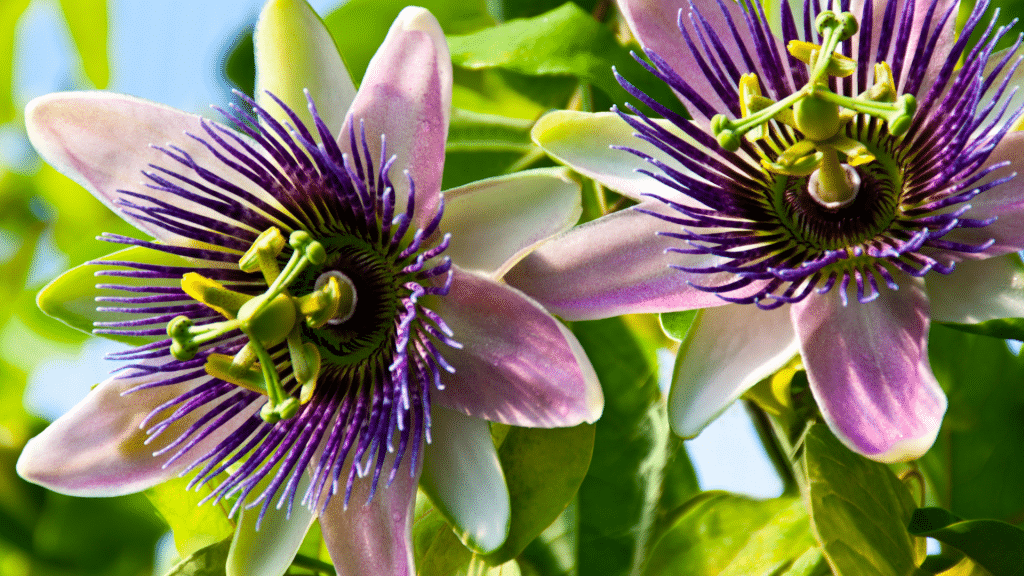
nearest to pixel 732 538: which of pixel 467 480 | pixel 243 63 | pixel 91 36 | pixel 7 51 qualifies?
pixel 467 480

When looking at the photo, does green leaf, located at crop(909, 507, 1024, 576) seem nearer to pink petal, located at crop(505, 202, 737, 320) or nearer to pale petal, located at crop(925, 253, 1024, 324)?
pale petal, located at crop(925, 253, 1024, 324)

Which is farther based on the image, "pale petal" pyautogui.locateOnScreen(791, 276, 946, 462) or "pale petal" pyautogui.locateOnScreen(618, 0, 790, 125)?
"pale petal" pyautogui.locateOnScreen(618, 0, 790, 125)

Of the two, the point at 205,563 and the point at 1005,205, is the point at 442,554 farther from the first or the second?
the point at 1005,205

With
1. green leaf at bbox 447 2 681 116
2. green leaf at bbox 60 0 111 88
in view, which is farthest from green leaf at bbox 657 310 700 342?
green leaf at bbox 60 0 111 88

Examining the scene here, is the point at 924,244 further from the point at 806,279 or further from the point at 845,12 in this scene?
the point at 845,12

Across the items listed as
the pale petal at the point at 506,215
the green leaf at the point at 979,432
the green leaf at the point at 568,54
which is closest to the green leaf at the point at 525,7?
the green leaf at the point at 568,54

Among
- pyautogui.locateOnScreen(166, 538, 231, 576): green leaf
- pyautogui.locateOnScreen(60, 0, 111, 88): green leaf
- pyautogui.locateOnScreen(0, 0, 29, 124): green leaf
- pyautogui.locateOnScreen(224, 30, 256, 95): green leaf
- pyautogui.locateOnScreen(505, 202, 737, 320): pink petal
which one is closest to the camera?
pyautogui.locateOnScreen(505, 202, 737, 320): pink petal

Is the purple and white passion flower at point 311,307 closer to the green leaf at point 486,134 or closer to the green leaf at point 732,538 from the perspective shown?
the green leaf at point 732,538
